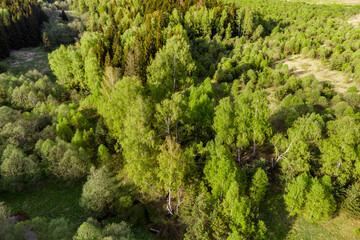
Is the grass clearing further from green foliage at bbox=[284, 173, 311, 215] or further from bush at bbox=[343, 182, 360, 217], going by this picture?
green foliage at bbox=[284, 173, 311, 215]

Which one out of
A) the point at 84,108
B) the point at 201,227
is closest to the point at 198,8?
the point at 84,108

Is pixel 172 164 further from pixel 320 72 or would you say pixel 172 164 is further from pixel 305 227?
pixel 320 72

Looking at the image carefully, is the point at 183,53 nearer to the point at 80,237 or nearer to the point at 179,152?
the point at 179,152

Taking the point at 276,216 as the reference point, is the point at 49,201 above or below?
below

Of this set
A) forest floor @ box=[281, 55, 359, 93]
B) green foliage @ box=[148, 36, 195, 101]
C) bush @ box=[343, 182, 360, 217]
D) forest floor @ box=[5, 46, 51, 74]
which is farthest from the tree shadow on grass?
forest floor @ box=[5, 46, 51, 74]

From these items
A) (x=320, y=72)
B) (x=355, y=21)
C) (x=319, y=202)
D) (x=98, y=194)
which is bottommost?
(x=98, y=194)

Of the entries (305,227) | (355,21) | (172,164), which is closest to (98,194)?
(172,164)

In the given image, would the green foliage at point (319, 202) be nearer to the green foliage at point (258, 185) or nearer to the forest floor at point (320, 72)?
the green foliage at point (258, 185)

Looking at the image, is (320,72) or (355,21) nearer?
(320,72)
